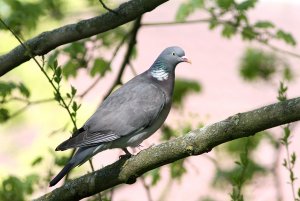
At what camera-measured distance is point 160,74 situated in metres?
5.28

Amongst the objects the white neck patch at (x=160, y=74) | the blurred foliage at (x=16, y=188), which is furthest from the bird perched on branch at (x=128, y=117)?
the blurred foliage at (x=16, y=188)

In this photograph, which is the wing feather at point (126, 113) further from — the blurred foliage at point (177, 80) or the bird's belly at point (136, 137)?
the blurred foliage at point (177, 80)

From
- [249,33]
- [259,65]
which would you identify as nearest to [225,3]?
[249,33]

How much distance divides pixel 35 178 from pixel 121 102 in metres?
0.94

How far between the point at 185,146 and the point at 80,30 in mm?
1043

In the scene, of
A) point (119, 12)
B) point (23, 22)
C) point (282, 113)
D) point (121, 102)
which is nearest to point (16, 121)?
point (23, 22)

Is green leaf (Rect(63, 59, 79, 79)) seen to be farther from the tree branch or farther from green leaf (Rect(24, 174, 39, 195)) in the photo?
the tree branch

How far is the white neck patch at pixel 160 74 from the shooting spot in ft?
17.2

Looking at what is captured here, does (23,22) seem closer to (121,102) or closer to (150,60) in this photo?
(121,102)

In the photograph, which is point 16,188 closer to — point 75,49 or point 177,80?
point 75,49

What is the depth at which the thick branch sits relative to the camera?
13.2 feet

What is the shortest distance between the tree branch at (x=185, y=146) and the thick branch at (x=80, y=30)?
2.35 ft

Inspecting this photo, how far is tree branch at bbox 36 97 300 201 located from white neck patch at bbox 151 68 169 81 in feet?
4.45

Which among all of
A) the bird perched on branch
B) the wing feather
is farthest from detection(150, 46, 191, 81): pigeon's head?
the wing feather
